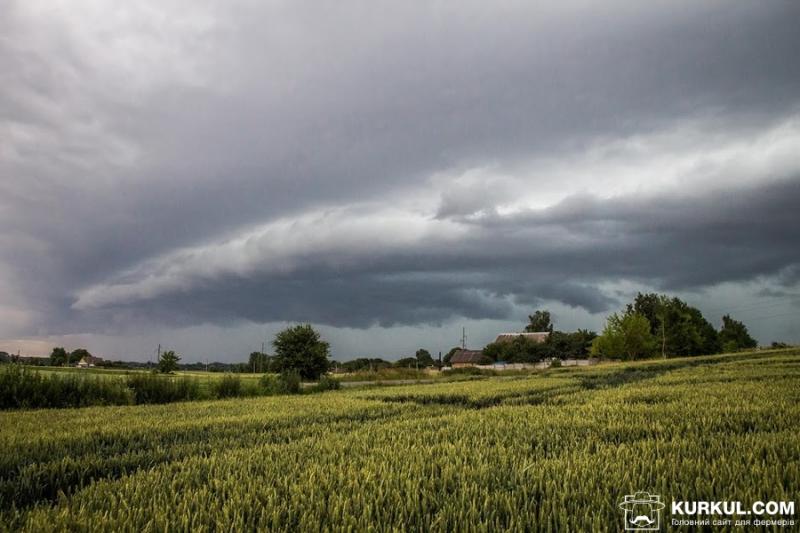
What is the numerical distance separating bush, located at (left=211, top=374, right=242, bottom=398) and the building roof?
99.0 metres

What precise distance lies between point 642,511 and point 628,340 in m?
82.4

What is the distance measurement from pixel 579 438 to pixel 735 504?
103 inches

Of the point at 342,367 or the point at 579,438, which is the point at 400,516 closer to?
the point at 579,438

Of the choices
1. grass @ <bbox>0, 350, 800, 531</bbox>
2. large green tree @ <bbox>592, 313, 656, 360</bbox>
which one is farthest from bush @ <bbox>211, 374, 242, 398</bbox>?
large green tree @ <bbox>592, 313, 656, 360</bbox>

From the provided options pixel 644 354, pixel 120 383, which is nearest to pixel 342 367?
pixel 644 354

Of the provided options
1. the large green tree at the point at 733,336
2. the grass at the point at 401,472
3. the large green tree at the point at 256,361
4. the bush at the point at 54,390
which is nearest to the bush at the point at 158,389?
the bush at the point at 54,390

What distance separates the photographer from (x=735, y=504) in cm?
Result: 294

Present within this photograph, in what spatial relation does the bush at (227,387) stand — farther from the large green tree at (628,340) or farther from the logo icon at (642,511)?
the large green tree at (628,340)

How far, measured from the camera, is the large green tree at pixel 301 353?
39.7 m

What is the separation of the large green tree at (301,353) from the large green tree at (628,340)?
185ft

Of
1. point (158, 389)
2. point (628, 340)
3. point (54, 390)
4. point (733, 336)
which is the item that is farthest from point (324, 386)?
point (733, 336)

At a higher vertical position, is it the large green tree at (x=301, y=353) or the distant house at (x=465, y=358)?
the large green tree at (x=301, y=353)

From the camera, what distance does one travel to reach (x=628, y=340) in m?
76.1

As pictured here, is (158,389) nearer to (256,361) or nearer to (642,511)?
(642,511)
